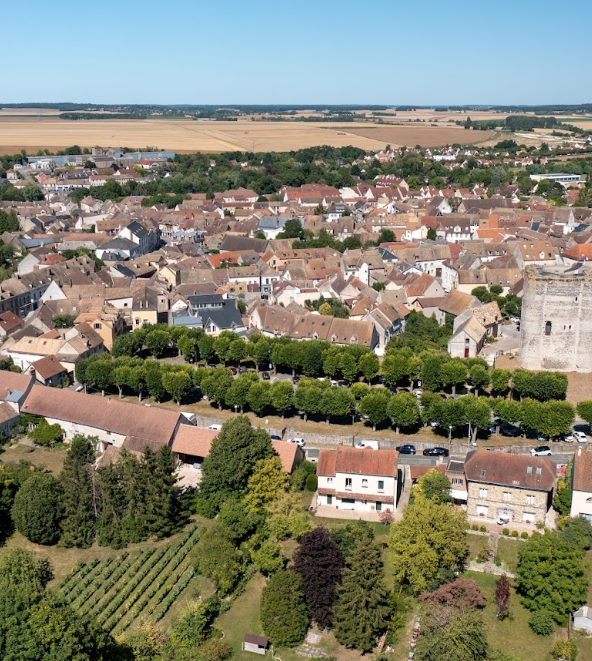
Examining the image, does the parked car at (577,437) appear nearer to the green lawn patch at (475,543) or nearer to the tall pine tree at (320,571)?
the green lawn patch at (475,543)

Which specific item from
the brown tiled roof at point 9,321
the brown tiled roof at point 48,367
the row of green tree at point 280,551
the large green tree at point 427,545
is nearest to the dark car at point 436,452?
the row of green tree at point 280,551

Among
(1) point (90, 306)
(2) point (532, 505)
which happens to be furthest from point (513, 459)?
(1) point (90, 306)

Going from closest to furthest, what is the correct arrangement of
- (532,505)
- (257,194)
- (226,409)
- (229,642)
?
(229,642), (532,505), (226,409), (257,194)

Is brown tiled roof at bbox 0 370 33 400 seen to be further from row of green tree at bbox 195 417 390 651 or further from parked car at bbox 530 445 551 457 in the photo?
parked car at bbox 530 445 551 457

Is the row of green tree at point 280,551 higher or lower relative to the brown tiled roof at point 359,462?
lower

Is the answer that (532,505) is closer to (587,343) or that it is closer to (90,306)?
(587,343)

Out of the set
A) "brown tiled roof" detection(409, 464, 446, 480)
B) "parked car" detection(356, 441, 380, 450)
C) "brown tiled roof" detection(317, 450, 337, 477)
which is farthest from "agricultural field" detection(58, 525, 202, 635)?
"parked car" detection(356, 441, 380, 450)
